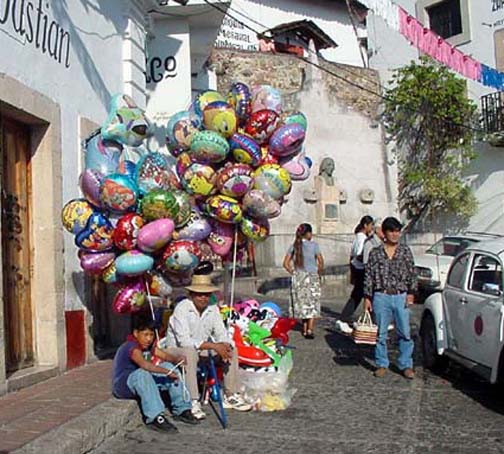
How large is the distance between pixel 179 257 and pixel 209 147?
1.20m

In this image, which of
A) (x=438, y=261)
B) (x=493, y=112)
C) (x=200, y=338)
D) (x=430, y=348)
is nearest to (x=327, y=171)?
(x=493, y=112)

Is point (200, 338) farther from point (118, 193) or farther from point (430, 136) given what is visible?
point (430, 136)

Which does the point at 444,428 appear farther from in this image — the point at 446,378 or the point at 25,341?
the point at 25,341

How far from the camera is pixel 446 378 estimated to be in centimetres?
821

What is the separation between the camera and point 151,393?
20.2ft

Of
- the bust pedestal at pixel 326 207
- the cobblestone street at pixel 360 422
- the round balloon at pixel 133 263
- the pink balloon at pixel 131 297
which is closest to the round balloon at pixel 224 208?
the round balloon at pixel 133 263

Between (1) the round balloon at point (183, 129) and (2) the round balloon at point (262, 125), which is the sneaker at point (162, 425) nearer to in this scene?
(1) the round balloon at point (183, 129)

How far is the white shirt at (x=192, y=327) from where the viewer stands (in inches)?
259

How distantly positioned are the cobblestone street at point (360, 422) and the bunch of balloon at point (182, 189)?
1.57 m

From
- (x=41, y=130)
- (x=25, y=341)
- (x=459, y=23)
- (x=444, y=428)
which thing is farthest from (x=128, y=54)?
(x=459, y=23)

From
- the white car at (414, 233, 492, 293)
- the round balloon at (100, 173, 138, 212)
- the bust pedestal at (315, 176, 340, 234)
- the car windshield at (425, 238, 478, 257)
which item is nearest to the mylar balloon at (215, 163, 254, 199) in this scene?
the round balloon at (100, 173, 138, 212)

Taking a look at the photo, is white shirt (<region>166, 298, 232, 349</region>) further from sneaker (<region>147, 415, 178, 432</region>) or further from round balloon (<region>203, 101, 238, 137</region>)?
round balloon (<region>203, 101, 238, 137</region>)

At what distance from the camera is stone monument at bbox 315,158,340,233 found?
23.3 metres

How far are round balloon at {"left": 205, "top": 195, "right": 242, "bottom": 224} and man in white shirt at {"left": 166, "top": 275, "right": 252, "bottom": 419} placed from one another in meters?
0.77
